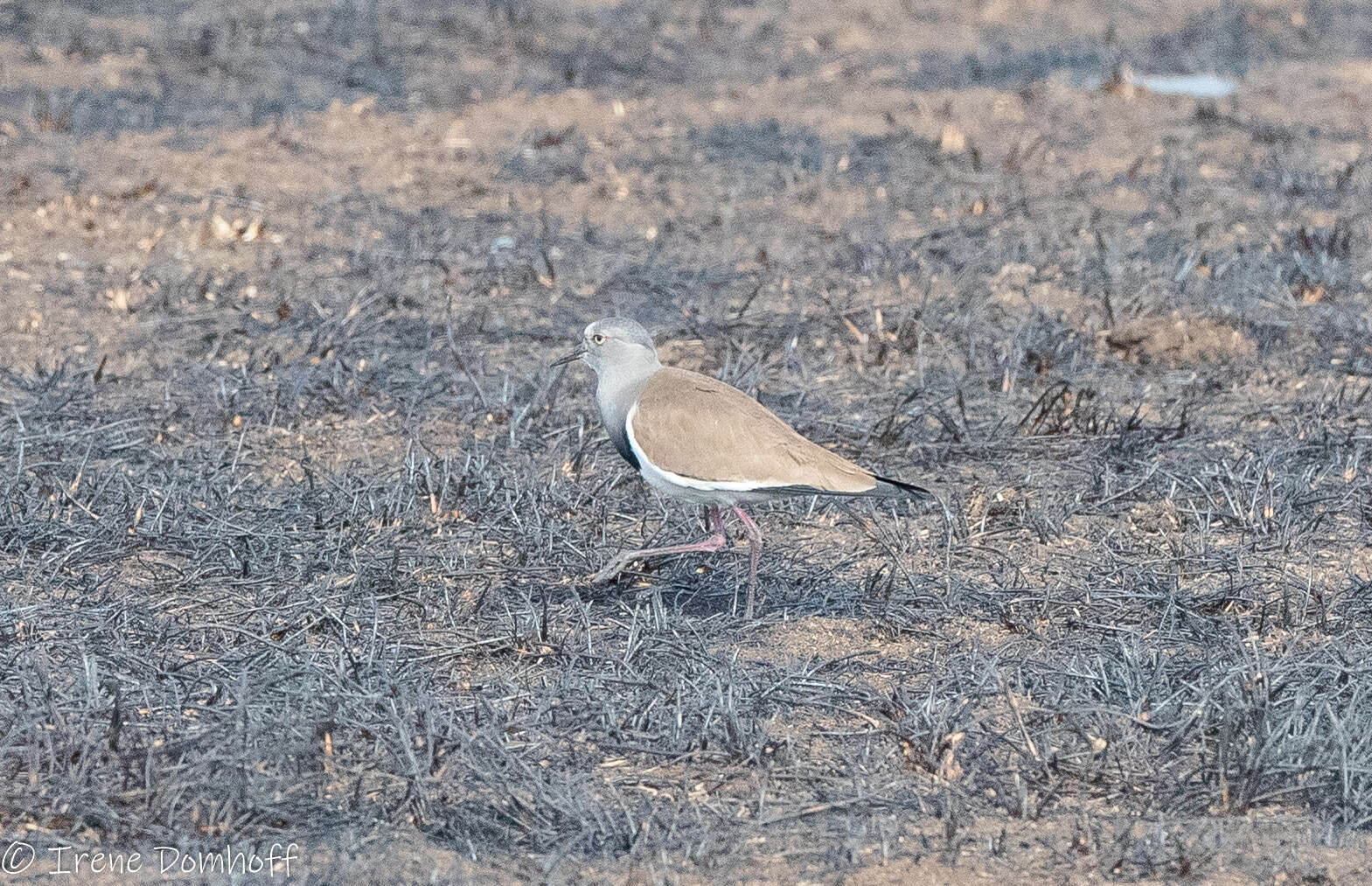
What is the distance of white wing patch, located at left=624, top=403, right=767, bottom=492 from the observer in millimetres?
4445

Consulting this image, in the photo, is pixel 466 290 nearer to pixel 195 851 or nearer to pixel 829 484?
pixel 829 484

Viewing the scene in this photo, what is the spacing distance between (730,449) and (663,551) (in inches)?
14.7

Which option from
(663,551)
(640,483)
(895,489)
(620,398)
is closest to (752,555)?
(663,551)

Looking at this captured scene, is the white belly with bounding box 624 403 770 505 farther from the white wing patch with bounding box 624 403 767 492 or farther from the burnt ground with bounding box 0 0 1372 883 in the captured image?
the burnt ground with bounding box 0 0 1372 883

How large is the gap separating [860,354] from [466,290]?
176cm

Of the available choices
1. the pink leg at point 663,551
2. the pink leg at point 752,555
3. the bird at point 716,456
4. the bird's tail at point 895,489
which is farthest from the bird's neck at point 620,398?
the bird's tail at point 895,489

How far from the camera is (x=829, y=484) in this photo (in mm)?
4430

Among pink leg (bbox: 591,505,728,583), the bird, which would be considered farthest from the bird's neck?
pink leg (bbox: 591,505,728,583)

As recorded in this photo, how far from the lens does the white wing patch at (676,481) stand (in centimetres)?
445

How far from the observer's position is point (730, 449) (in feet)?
14.6

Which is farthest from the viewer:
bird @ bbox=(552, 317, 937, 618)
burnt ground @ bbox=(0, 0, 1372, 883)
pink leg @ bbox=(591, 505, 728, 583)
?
pink leg @ bbox=(591, 505, 728, 583)

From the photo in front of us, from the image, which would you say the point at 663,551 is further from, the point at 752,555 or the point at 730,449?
the point at 730,449

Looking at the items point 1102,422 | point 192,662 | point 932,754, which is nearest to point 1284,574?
point 1102,422

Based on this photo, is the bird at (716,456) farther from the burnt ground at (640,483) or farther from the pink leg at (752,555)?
the burnt ground at (640,483)
